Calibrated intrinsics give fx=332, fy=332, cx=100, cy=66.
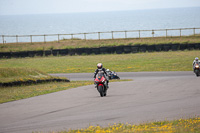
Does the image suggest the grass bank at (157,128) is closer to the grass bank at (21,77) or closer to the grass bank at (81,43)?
the grass bank at (21,77)

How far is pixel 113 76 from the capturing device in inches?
918

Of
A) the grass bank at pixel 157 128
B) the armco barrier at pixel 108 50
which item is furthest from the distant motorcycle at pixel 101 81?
the armco barrier at pixel 108 50

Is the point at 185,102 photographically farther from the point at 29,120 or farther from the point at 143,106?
the point at 29,120

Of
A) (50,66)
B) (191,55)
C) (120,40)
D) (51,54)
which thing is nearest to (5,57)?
(51,54)

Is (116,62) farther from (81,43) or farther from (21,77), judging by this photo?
(21,77)

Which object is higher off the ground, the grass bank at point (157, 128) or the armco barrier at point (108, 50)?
the armco barrier at point (108, 50)

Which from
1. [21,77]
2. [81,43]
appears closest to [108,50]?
[81,43]

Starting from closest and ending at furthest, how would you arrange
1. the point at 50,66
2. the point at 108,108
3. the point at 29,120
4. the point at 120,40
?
1. the point at 29,120
2. the point at 108,108
3. the point at 50,66
4. the point at 120,40

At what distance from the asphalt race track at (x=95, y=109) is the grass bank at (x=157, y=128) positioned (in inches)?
19.7

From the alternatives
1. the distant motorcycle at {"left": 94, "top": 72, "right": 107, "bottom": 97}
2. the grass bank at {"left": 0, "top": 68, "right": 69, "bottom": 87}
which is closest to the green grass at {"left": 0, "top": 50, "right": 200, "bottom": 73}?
the grass bank at {"left": 0, "top": 68, "right": 69, "bottom": 87}

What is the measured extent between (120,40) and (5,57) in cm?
1675

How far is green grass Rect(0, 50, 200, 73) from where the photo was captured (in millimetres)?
30641

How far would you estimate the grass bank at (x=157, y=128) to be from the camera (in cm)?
814

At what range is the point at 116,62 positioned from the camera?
35469 millimetres
